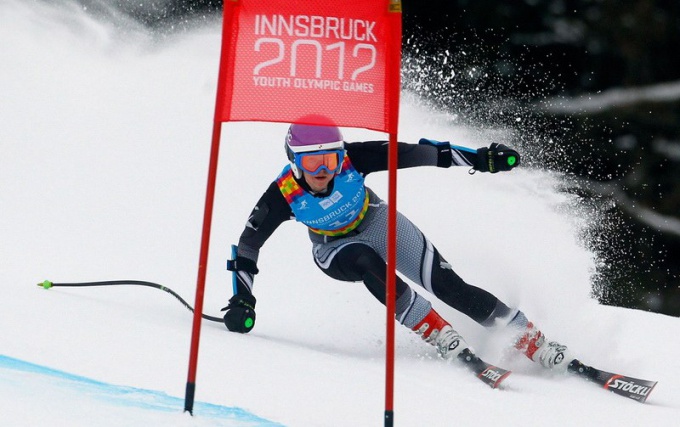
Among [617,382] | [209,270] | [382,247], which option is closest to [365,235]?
[382,247]

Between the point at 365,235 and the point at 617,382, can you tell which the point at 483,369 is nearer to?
the point at 617,382

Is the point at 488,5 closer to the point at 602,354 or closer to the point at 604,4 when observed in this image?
the point at 604,4

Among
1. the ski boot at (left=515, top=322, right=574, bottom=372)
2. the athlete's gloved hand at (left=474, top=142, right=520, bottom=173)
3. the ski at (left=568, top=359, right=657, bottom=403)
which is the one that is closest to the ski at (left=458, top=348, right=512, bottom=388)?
the ski boot at (left=515, top=322, right=574, bottom=372)

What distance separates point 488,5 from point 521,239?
7.35 metres

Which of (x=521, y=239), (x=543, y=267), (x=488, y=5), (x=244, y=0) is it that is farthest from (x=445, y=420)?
(x=488, y=5)

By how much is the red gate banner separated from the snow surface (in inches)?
35.1

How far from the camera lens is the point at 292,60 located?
9.14ft

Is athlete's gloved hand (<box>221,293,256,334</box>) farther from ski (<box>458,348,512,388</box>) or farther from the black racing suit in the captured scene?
ski (<box>458,348,512,388</box>)

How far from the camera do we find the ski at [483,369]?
357 cm

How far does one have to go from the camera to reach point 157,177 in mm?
6887

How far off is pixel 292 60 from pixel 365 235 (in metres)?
1.42

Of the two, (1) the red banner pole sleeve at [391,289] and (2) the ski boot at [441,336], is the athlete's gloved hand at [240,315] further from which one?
(1) the red banner pole sleeve at [391,289]

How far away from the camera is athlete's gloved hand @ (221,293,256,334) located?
388 cm

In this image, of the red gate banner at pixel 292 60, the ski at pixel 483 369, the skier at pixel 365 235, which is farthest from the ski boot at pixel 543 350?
the red gate banner at pixel 292 60
